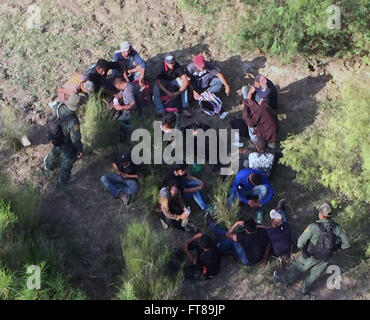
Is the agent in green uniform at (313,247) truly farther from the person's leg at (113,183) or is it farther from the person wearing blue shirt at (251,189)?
the person's leg at (113,183)

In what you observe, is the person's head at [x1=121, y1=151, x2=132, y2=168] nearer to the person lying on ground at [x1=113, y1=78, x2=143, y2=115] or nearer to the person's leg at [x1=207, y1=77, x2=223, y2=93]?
the person lying on ground at [x1=113, y1=78, x2=143, y2=115]

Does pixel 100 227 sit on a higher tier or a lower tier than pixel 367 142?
lower

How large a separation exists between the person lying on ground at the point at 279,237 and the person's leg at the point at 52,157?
3.19 m

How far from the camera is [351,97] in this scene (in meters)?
7.73

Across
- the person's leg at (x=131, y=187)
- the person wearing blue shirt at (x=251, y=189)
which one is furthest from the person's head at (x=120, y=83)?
the person wearing blue shirt at (x=251, y=189)

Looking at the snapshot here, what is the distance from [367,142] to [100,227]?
3.86 metres

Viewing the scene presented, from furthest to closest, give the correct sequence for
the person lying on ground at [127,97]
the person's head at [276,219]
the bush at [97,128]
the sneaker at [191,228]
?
the person lying on ground at [127,97], the bush at [97,128], the sneaker at [191,228], the person's head at [276,219]

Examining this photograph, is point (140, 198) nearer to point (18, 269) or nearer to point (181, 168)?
point (181, 168)

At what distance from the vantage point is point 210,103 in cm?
1007

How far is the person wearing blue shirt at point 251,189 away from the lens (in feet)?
28.4

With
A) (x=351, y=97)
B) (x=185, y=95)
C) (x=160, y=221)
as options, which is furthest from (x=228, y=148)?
(x=351, y=97)

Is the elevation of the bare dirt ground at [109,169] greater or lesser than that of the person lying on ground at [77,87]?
lesser

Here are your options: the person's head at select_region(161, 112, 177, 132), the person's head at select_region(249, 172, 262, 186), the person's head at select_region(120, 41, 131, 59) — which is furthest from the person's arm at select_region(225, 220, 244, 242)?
the person's head at select_region(120, 41, 131, 59)

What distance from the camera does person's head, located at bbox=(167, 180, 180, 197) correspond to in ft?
27.2
